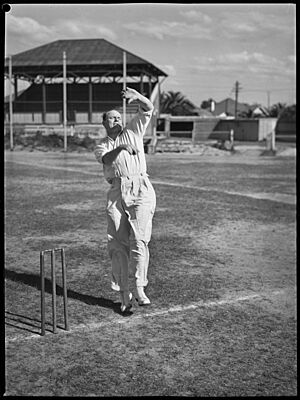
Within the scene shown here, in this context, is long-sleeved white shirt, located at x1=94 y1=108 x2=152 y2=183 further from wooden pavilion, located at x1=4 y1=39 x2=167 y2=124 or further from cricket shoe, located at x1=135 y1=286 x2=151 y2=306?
wooden pavilion, located at x1=4 y1=39 x2=167 y2=124

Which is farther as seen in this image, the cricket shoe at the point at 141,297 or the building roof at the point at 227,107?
the building roof at the point at 227,107

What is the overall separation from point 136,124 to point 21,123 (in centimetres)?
3594

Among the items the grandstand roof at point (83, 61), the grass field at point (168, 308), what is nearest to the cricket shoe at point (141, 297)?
the grass field at point (168, 308)

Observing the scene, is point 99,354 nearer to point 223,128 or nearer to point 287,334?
point 287,334

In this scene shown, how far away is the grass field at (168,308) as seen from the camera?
343cm

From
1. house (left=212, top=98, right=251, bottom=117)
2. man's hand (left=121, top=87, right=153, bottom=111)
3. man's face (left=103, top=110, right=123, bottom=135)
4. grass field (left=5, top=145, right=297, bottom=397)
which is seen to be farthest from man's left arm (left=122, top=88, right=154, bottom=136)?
house (left=212, top=98, right=251, bottom=117)

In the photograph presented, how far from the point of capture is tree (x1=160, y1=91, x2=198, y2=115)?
59.9 meters

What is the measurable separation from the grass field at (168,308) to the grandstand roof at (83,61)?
77.0 ft

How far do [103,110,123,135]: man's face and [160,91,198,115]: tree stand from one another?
53953 millimetres

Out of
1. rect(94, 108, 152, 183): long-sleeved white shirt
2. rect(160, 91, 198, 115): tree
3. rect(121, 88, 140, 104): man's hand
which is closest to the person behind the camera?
rect(121, 88, 140, 104): man's hand

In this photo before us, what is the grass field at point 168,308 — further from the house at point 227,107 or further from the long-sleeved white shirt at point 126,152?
the house at point 227,107

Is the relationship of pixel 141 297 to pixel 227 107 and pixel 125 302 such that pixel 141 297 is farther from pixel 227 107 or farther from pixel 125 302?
pixel 227 107

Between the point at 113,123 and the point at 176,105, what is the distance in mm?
59793

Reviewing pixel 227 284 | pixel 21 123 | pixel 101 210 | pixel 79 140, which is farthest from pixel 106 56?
pixel 227 284
